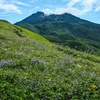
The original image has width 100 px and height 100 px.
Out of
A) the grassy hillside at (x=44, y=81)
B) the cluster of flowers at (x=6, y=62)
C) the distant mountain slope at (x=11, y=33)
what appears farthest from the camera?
the distant mountain slope at (x=11, y=33)

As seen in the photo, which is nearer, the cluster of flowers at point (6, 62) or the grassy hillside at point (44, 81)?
the grassy hillside at point (44, 81)

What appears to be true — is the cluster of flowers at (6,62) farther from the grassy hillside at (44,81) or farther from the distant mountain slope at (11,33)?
the distant mountain slope at (11,33)

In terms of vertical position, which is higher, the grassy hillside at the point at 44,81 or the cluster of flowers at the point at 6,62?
the cluster of flowers at the point at 6,62

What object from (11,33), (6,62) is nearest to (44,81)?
(6,62)

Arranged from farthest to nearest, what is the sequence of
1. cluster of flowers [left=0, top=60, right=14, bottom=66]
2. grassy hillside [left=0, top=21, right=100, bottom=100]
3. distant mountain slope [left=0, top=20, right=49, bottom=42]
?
distant mountain slope [left=0, top=20, right=49, bottom=42]
cluster of flowers [left=0, top=60, right=14, bottom=66]
grassy hillside [left=0, top=21, right=100, bottom=100]

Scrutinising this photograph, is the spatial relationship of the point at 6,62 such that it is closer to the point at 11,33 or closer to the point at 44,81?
the point at 44,81

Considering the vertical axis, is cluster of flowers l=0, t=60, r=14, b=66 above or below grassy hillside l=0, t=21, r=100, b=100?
above

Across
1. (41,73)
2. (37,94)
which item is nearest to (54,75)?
(41,73)

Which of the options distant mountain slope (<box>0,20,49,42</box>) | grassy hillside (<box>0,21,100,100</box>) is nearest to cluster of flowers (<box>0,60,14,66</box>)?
grassy hillside (<box>0,21,100,100</box>)

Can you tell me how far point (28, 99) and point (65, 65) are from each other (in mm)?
6467

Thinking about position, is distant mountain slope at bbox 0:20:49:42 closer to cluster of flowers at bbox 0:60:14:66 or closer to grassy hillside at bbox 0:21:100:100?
cluster of flowers at bbox 0:60:14:66

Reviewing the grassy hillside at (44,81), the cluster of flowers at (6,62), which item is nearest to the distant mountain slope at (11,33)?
the cluster of flowers at (6,62)

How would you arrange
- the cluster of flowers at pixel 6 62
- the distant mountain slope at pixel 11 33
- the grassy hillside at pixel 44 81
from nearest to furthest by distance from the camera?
the grassy hillside at pixel 44 81 → the cluster of flowers at pixel 6 62 → the distant mountain slope at pixel 11 33

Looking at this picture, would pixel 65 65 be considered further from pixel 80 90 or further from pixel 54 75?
pixel 80 90
